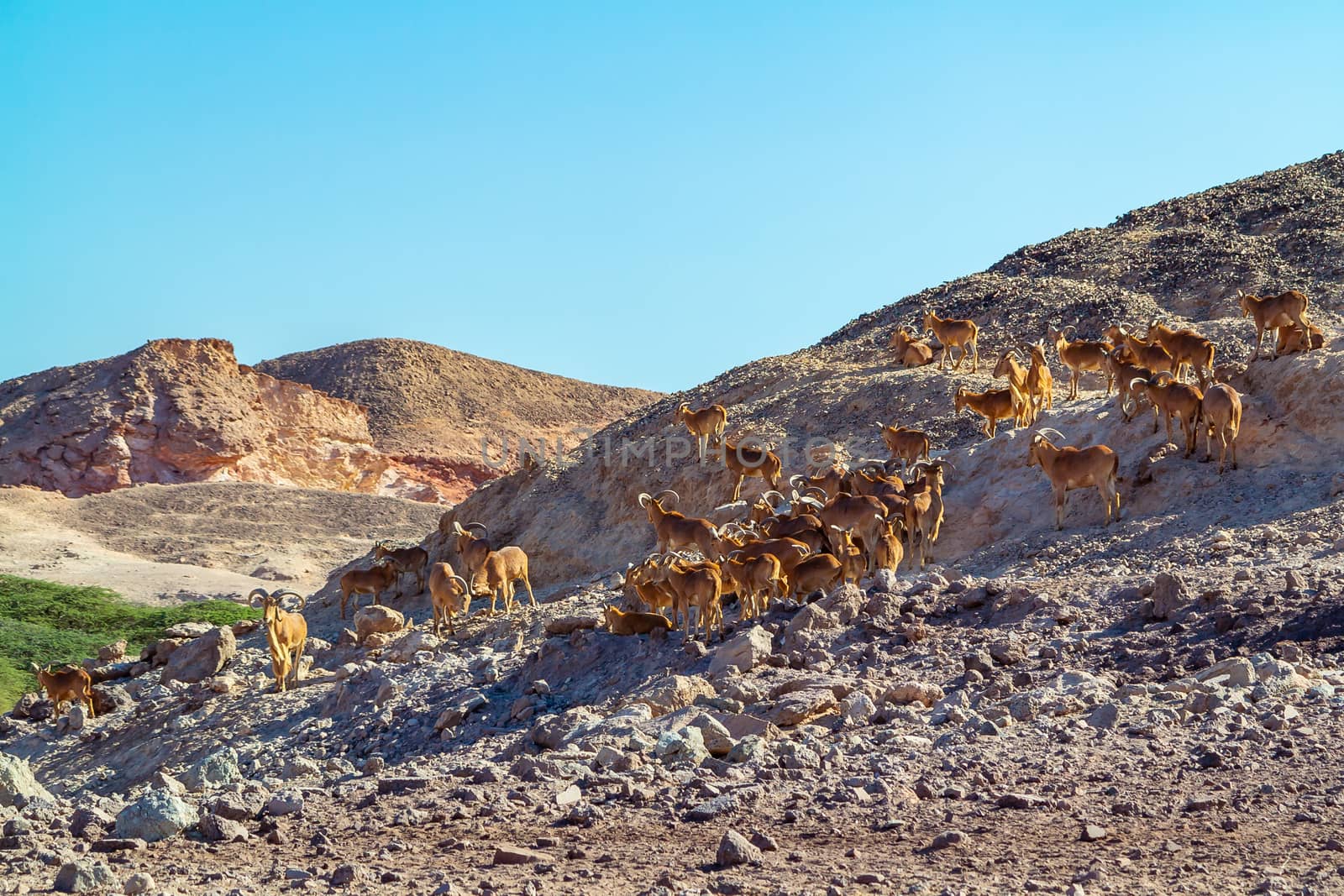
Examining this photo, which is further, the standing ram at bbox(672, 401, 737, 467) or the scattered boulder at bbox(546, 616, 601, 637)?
the standing ram at bbox(672, 401, 737, 467)

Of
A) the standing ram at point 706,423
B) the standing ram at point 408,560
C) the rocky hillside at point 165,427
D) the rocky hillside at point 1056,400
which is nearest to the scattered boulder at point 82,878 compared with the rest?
the rocky hillside at point 1056,400

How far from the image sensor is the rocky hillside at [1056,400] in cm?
1750

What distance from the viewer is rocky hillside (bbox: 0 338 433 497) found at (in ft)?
203

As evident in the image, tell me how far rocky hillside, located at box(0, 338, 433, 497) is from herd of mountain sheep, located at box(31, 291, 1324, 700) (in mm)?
41481

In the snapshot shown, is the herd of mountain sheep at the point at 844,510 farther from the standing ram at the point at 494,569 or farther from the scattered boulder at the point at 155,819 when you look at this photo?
the scattered boulder at the point at 155,819

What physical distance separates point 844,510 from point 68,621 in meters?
23.1

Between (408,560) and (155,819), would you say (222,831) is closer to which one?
(155,819)

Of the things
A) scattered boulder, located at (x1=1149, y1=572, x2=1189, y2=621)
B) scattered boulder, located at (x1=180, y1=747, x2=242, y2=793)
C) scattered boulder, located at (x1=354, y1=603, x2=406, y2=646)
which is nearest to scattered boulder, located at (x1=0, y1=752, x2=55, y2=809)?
scattered boulder, located at (x1=180, y1=747, x2=242, y2=793)

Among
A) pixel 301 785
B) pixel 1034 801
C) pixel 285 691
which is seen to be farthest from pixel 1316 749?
pixel 285 691

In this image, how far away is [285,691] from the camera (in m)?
17.1

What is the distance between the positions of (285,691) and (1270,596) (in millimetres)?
11171

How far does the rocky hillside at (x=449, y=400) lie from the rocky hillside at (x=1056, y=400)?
149 feet

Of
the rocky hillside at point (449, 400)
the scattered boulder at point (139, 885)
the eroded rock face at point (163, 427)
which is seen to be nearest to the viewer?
the scattered boulder at point (139, 885)

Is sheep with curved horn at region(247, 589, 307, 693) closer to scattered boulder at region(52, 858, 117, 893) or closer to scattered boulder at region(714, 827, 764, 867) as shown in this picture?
scattered boulder at region(52, 858, 117, 893)
